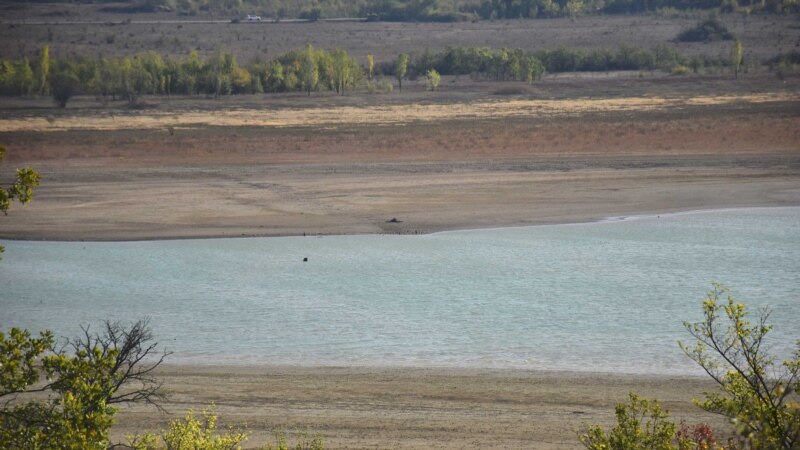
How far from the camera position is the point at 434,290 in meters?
20.4

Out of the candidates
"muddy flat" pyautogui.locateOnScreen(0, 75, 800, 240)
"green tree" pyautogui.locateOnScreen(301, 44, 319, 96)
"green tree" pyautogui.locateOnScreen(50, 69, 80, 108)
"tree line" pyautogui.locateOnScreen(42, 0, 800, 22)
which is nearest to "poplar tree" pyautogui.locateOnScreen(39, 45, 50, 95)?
"green tree" pyautogui.locateOnScreen(50, 69, 80, 108)

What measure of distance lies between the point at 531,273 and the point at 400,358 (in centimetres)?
665

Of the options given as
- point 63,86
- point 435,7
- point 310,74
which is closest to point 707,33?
point 435,7

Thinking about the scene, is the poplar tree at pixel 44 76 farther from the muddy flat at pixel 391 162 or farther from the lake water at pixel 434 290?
the lake water at pixel 434 290

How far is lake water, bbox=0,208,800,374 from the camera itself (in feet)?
53.4

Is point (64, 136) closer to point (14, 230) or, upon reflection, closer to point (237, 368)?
point (14, 230)

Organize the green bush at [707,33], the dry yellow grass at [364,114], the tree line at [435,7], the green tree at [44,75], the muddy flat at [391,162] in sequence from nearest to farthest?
1. the muddy flat at [391,162]
2. the dry yellow grass at [364,114]
3. the green tree at [44,75]
4. the green bush at [707,33]
5. the tree line at [435,7]

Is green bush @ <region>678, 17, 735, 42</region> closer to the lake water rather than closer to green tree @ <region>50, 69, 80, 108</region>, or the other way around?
green tree @ <region>50, 69, 80, 108</region>

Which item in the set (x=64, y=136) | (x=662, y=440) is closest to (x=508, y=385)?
(x=662, y=440)

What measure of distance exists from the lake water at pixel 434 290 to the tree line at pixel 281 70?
30.4 m

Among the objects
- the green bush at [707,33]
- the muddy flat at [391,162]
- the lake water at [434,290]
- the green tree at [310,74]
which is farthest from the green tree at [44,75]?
the green bush at [707,33]

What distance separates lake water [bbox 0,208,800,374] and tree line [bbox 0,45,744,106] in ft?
99.9

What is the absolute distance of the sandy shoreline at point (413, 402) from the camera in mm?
12109

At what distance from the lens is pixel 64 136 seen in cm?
3897
